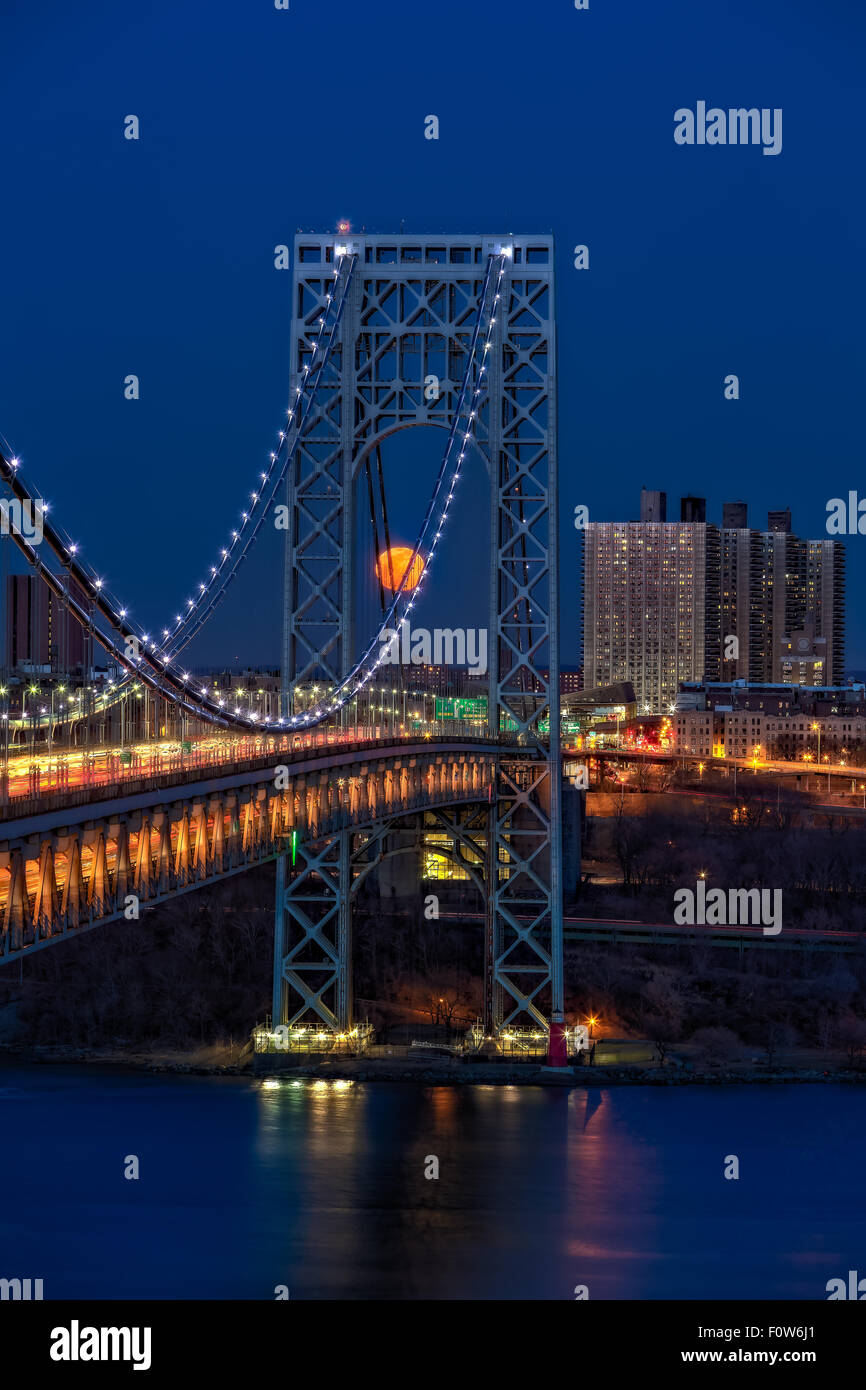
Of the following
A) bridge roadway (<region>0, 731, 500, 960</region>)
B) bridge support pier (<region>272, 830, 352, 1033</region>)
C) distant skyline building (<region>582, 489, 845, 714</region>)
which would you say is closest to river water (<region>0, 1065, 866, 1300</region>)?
bridge support pier (<region>272, 830, 352, 1033</region>)

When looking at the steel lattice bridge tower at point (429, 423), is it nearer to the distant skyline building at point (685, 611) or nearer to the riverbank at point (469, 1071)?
the riverbank at point (469, 1071)

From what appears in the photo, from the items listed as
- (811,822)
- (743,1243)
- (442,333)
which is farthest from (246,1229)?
(811,822)

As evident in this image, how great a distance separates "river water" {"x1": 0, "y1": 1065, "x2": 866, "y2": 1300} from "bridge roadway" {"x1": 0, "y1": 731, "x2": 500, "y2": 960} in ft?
14.4

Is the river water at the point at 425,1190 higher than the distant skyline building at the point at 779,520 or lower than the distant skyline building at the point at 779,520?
lower

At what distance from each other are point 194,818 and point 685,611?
119 meters

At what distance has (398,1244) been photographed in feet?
79.4

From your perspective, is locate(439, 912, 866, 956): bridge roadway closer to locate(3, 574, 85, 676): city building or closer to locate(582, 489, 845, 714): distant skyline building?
locate(3, 574, 85, 676): city building

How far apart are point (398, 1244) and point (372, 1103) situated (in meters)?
7.55

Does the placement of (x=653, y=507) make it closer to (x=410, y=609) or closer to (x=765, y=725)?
(x=765, y=725)

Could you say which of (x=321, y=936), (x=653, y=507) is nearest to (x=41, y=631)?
(x=321, y=936)

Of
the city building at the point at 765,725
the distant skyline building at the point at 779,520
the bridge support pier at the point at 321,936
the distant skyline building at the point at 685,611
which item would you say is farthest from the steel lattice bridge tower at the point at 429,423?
the distant skyline building at the point at 779,520

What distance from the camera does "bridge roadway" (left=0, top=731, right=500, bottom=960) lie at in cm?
1798

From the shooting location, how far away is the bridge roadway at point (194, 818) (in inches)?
708

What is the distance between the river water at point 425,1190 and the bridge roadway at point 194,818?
439 cm
